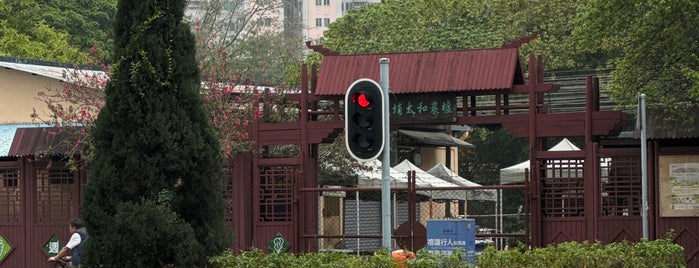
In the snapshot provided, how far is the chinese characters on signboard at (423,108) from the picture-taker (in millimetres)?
24312

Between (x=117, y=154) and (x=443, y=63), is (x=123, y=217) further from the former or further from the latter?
(x=443, y=63)

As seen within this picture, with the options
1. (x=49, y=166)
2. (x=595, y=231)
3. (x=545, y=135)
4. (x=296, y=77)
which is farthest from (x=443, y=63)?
(x=296, y=77)

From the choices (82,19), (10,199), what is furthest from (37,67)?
(82,19)

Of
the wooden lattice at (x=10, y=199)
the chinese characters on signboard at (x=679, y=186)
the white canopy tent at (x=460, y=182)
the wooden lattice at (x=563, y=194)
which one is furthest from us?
the white canopy tent at (x=460, y=182)

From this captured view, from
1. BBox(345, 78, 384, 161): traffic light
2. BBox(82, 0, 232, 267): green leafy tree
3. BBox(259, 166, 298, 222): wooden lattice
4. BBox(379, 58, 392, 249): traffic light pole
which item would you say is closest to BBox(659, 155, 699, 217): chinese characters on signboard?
BBox(259, 166, 298, 222): wooden lattice

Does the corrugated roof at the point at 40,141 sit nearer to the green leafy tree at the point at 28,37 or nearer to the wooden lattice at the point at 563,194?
the wooden lattice at the point at 563,194

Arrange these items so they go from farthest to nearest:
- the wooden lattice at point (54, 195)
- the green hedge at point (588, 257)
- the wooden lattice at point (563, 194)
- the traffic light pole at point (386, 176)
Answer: the wooden lattice at point (54, 195) < the wooden lattice at point (563, 194) < the traffic light pole at point (386, 176) < the green hedge at point (588, 257)

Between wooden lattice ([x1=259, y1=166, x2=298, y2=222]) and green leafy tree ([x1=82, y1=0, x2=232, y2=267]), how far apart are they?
7.68 meters

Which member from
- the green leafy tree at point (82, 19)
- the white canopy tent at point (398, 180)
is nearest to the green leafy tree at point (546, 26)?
the white canopy tent at point (398, 180)

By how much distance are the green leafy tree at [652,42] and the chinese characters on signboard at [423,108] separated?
2.84m

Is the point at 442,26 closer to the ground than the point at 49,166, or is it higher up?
higher up

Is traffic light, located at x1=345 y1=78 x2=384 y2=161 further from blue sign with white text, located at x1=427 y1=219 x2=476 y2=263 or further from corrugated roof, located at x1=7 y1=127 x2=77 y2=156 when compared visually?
corrugated roof, located at x1=7 y1=127 x2=77 y2=156

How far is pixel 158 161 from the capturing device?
16.8 metres

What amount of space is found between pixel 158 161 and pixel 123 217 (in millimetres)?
807
